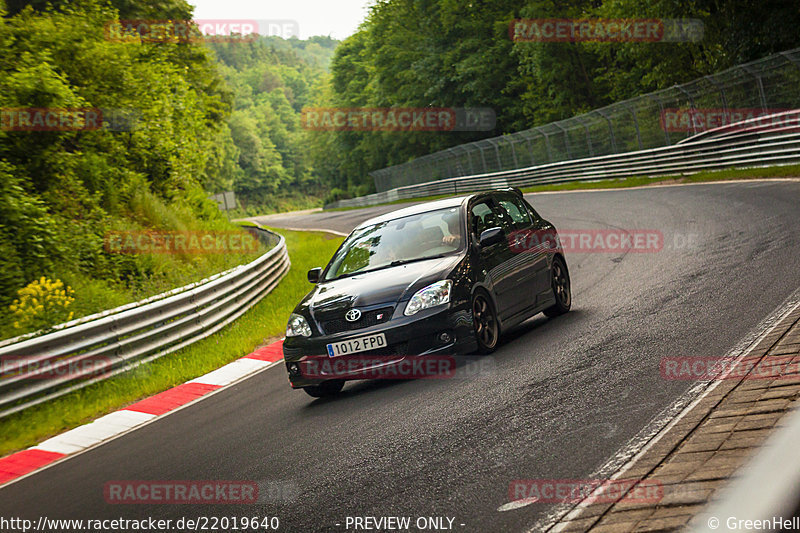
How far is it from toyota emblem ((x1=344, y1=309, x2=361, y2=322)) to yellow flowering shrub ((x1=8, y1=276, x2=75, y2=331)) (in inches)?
223

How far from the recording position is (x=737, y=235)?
39.1 ft

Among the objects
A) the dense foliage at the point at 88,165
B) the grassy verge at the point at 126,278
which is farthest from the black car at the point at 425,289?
the dense foliage at the point at 88,165

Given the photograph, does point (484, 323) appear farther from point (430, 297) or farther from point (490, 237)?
point (490, 237)

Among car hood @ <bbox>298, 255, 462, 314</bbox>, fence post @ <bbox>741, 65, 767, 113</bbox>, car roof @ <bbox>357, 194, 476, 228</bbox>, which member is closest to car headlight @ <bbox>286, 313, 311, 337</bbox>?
car hood @ <bbox>298, 255, 462, 314</bbox>

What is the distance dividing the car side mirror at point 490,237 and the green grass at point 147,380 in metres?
4.40

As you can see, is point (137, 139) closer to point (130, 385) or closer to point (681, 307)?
point (130, 385)

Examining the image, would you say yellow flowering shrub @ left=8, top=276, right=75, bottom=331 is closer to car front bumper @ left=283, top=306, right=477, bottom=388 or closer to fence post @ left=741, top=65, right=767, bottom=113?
car front bumper @ left=283, top=306, right=477, bottom=388

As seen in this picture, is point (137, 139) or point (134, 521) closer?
point (134, 521)

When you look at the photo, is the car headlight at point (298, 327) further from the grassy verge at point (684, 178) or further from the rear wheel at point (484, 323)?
the grassy verge at point (684, 178)

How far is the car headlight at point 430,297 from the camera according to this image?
7322 mm

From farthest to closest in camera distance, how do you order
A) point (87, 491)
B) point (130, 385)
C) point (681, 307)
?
point (130, 385) < point (681, 307) < point (87, 491)

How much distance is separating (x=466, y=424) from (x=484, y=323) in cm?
227

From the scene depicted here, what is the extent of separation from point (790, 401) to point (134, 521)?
3.63 m

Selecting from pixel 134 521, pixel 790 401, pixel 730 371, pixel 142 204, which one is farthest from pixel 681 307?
pixel 142 204
